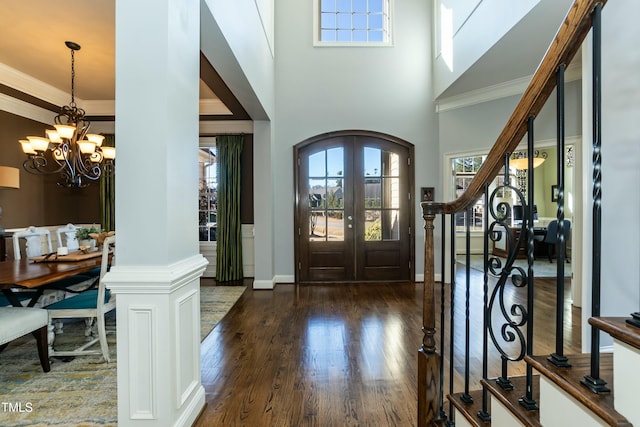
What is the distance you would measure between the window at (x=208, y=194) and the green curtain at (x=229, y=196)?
0.37 m

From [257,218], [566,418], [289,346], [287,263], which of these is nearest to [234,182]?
[257,218]

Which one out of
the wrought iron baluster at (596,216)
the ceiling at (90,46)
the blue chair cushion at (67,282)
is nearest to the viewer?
the wrought iron baluster at (596,216)

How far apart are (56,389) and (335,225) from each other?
377cm

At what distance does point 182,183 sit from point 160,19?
800 mm

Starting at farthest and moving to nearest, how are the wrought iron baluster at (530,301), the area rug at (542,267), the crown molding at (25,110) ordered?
the area rug at (542,267), the crown molding at (25,110), the wrought iron baluster at (530,301)

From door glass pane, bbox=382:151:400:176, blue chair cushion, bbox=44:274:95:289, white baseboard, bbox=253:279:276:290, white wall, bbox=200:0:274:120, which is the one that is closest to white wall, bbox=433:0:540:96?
door glass pane, bbox=382:151:400:176

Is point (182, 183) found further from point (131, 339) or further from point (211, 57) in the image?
point (211, 57)

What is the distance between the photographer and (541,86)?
3.36 feet

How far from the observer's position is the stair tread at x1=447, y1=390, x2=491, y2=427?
1268mm

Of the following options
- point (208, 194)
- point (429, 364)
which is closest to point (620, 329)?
point (429, 364)

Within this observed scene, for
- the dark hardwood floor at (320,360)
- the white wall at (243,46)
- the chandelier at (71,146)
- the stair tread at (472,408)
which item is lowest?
the dark hardwood floor at (320,360)

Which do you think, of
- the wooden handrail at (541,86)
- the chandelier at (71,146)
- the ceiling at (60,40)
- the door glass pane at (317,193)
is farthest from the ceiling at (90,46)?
the wooden handrail at (541,86)

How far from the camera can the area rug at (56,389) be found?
1.87 metres

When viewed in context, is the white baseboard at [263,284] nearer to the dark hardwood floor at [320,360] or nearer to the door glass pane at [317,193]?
the dark hardwood floor at [320,360]
